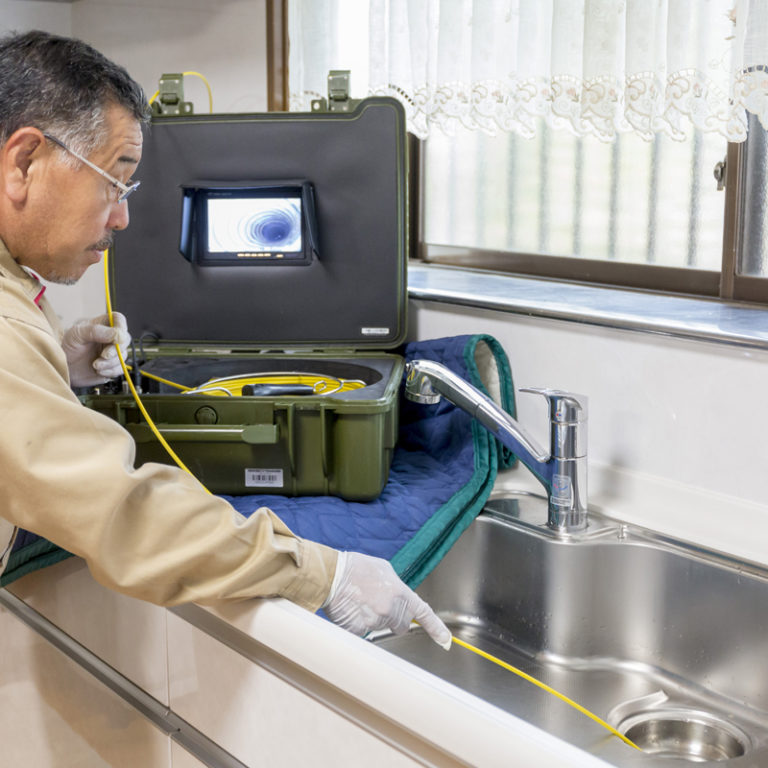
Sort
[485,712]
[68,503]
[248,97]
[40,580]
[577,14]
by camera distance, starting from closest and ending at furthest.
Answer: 1. [485,712]
2. [68,503]
3. [40,580]
4. [577,14]
5. [248,97]

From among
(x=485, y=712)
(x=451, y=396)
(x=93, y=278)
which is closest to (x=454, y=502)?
(x=451, y=396)

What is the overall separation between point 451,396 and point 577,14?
2.03 feet

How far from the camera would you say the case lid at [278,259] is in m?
1.54

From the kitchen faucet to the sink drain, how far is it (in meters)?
0.26

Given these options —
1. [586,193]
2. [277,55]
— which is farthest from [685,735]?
[277,55]

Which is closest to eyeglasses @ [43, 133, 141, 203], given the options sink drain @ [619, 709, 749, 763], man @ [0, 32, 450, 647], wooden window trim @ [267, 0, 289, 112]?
man @ [0, 32, 450, 647]

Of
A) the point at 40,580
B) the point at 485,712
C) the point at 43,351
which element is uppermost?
the point at 43,351

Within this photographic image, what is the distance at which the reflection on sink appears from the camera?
1135mm

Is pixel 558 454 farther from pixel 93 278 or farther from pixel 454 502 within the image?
pixel 93 278

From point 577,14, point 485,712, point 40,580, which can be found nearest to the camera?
point 485,712

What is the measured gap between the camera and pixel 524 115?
60.7 inches

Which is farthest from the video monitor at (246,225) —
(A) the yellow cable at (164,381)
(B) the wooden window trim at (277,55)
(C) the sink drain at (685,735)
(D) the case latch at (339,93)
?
(C) the sink drain at (685,735)

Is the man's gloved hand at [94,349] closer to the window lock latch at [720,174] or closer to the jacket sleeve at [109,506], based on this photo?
the jacket sleeve at [109,506]

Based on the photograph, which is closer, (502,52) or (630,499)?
(630,499)
